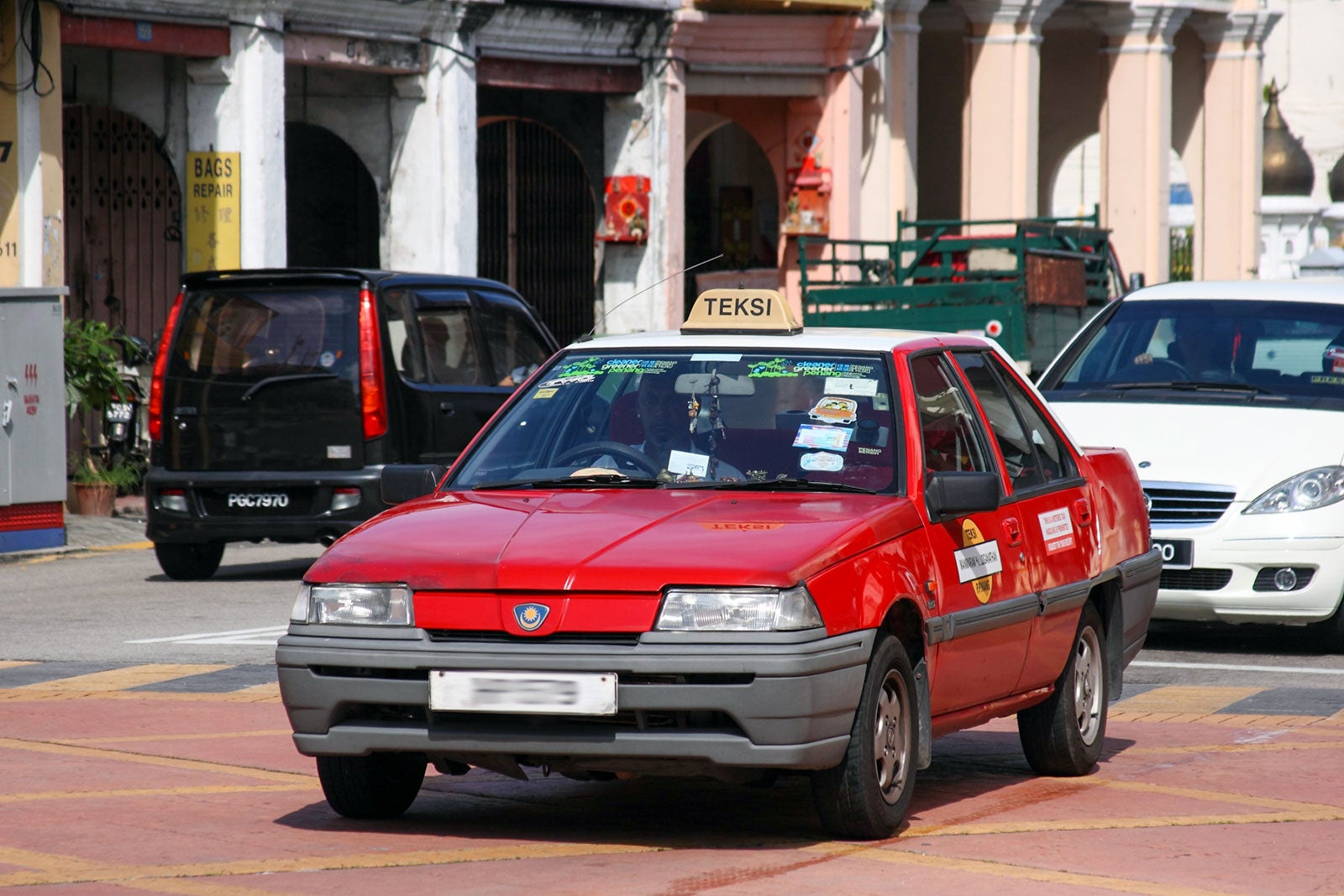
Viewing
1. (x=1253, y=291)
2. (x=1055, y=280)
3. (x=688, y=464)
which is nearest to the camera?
(x=688, y=464)

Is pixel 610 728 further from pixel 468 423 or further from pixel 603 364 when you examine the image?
pixel 468 423

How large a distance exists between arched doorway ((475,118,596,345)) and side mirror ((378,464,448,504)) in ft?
67.5

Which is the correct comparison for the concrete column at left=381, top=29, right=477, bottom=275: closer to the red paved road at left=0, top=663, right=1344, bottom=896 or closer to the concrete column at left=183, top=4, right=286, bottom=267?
the concrete column at left=183, top=4, right=286, bottom=267

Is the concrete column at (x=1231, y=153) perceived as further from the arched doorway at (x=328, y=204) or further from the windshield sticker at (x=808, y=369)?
the windshield sticker at (x=808, y=369)

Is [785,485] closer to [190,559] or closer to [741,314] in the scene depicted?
[741,314]

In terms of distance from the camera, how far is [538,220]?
29172 millimetres

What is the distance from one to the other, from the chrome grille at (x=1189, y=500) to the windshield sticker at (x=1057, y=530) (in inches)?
128

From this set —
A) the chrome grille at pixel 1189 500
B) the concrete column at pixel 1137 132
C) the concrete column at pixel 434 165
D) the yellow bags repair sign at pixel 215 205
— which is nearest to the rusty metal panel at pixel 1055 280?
the concrete column at pixel 434 165

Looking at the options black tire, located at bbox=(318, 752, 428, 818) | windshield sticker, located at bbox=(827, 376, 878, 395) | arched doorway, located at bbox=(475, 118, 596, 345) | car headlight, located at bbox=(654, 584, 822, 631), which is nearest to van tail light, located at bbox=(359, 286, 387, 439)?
windshield sticker, located at bbox=(827, 376, 878, 395)

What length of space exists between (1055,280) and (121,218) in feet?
33.1

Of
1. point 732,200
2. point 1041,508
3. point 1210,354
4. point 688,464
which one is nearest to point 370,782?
point 688,464

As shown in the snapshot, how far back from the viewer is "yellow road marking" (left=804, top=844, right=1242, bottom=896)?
239 inches

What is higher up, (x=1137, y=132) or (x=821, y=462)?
(x=1137, y=132)

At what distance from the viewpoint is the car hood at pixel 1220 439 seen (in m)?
11.1
